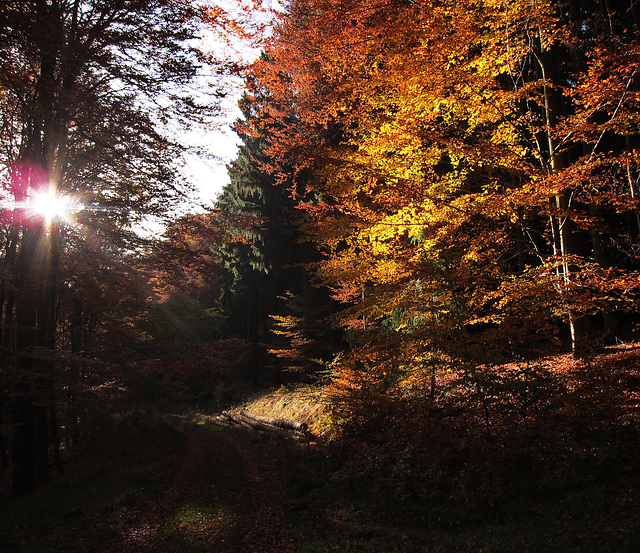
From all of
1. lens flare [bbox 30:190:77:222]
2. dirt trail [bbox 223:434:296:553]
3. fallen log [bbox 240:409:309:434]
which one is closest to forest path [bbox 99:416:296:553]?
dirt trail [bbox 223:434:296:553]

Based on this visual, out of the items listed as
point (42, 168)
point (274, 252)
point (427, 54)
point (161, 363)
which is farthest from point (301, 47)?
point (274, 252)

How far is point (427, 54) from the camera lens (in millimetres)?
7465

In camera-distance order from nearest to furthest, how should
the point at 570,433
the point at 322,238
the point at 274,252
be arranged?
the point at 570,433
the point at 322,238
the point at 274,252

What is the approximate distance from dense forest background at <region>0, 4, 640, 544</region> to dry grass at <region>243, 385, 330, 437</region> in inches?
125

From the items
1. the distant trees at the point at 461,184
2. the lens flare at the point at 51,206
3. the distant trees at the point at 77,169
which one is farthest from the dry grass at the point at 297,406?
the lens flare at the point at 51,206

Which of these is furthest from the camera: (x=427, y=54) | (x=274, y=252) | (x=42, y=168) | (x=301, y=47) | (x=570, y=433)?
(x=274, y=252)

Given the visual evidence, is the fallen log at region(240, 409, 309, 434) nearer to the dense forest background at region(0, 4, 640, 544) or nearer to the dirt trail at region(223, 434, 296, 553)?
the dirt trail at region(223, 434, 296, 553)

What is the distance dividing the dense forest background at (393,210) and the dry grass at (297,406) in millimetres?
3181

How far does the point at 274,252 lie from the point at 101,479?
1696 centimetres

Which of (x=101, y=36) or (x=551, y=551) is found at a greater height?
(x=101, y=36)

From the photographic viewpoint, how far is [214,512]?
787 centimetres

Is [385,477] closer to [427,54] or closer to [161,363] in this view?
[161,363]

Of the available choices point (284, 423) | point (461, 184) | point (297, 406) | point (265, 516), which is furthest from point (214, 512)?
point (297, 406)

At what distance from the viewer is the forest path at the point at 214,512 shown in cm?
649
